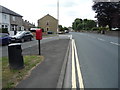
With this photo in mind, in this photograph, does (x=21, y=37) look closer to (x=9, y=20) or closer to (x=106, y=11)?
(x=9, y=20)

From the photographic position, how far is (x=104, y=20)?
49.4 metres

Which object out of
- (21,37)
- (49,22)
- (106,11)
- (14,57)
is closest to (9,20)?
(21,37)

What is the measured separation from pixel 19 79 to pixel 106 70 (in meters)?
3.52

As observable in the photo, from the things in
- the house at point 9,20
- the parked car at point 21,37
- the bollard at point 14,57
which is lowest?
the bollard at point 14,57

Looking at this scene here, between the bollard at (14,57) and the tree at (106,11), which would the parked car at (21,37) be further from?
the tree at (106,11)

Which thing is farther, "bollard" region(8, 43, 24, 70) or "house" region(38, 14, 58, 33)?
"house" region(38, 14, 58, 33)

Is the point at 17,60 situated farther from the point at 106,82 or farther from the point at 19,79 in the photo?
the point at 106,82

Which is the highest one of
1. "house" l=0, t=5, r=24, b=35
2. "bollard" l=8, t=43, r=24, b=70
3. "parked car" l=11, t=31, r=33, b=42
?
"house" l=0, t=5, r=24, b=35

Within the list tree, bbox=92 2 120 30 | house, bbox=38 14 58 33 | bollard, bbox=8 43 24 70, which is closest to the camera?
bollard, bbox=8 43 24 70

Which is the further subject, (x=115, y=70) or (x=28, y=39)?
(x=28, y=39)

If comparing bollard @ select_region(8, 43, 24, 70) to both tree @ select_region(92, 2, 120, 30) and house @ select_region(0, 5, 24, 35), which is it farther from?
tree @ select_region(92, 2, 120, 30)

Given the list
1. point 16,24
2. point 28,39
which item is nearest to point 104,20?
point 16,24

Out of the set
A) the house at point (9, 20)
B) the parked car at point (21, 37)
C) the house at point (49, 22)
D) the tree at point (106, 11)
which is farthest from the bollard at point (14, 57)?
the house at point (49, 22)

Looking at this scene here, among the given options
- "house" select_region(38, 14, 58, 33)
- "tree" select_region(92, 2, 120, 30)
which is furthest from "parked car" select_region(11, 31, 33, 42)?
"house" select_region(38, 14, 58, 33)
